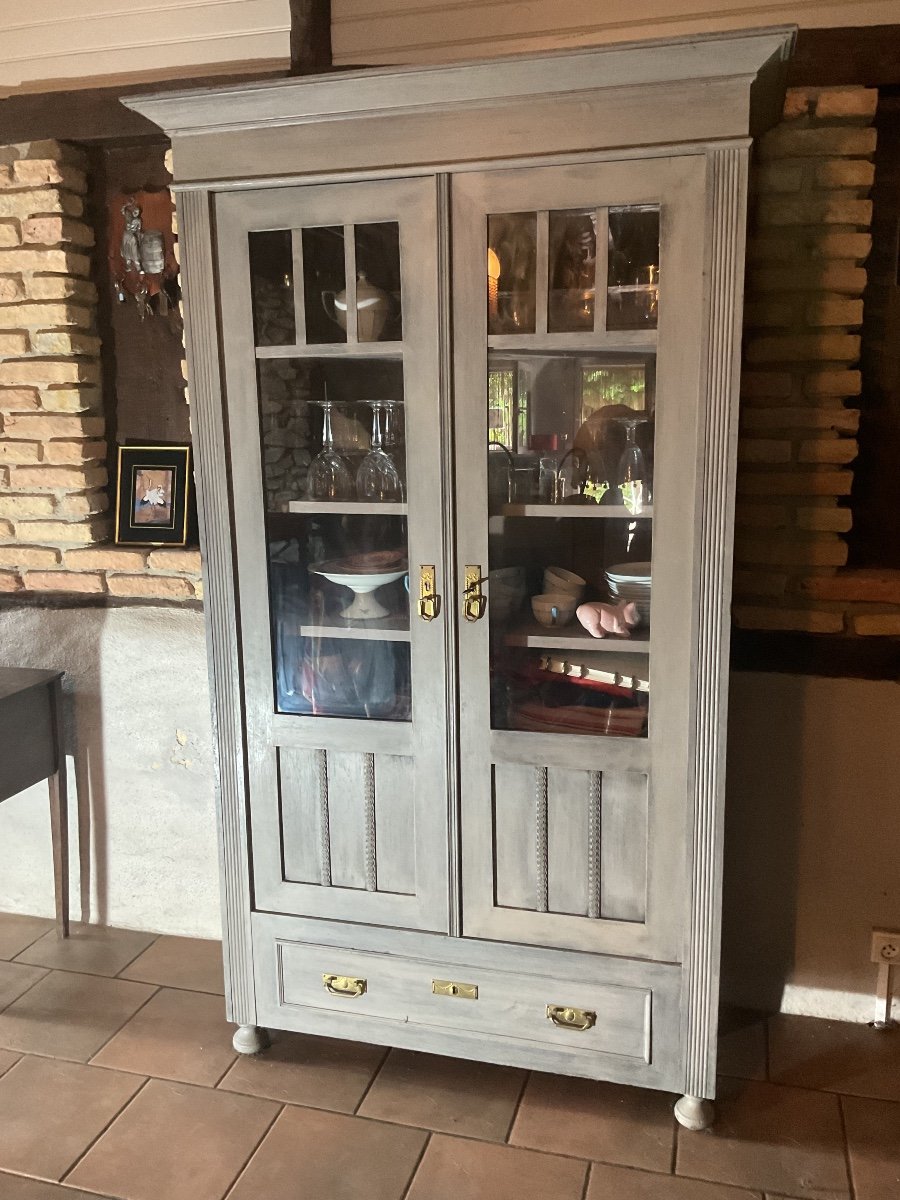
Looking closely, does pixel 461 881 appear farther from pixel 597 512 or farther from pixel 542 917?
pixel 597 512

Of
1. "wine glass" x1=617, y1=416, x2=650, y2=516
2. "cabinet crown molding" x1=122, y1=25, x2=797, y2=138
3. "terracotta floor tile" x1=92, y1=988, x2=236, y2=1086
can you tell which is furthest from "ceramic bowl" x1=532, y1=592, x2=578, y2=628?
"terracotta floor tile" x1=92, y1=988, x2=236, y2=1086

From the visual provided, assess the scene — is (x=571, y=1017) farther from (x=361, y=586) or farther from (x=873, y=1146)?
(x=361, y=586)

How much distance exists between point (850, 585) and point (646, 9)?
4.31 ft

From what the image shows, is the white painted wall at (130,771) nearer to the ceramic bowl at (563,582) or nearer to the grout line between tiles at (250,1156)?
the grout line between tiles at (250,1156)

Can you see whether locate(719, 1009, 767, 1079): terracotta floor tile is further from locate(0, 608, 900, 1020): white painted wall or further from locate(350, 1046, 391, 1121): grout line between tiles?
locate(350, 1046, 391, 1121): grout line between tiles

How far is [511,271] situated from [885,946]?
168cm

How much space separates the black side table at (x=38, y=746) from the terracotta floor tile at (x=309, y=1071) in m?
0.77

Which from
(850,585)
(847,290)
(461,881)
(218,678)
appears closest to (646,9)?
(847,290)

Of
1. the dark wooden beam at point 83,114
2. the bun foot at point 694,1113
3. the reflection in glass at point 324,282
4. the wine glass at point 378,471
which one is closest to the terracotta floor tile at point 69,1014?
the bun foot at point 694,1113

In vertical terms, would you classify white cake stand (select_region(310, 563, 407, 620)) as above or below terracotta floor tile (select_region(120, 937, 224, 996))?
above

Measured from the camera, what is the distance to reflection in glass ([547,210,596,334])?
66.9 inches

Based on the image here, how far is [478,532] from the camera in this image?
5.93 feet

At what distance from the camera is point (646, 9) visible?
6.86 feet

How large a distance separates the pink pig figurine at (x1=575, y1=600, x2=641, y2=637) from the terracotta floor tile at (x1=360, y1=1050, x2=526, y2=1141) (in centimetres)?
100
